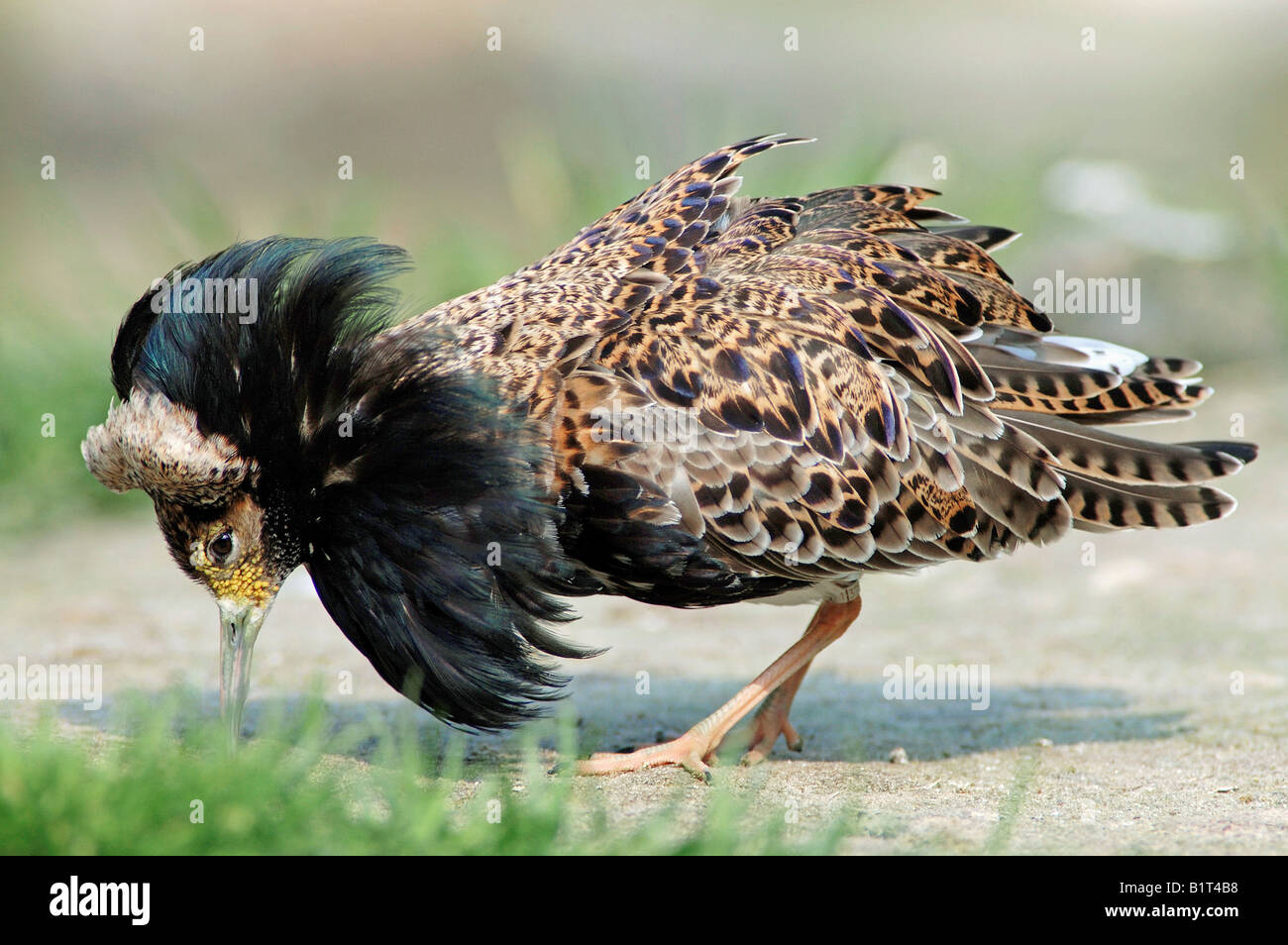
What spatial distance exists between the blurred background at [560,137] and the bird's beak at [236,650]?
533 centimetres

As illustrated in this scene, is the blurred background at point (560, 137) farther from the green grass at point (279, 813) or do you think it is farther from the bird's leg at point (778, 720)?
the green grass at point (279, 813)

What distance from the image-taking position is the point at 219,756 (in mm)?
4430

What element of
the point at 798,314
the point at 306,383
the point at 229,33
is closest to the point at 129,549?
the point at 306,383

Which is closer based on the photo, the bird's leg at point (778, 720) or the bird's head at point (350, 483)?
the bird's head at point (350, 483)

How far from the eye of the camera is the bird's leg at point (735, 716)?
17.6 feet

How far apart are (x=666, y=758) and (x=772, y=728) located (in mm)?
689

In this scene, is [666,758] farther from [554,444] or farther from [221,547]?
[221,547]

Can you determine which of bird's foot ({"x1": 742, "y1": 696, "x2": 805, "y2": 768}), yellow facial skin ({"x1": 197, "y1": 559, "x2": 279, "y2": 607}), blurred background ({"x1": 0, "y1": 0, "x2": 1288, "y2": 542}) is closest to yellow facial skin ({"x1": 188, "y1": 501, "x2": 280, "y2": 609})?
yellow facial skin ({"x1": 197, "y1": 559, "x2": 279, "y2": 607})

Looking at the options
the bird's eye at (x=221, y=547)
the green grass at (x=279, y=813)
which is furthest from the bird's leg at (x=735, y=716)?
the bird's eye at (x=221, y=547)

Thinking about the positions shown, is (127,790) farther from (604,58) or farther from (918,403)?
(604,58)

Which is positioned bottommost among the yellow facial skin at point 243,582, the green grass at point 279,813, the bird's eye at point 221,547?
the green grass at point 279,813

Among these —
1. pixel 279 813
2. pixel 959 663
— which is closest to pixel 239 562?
pixel 279 813

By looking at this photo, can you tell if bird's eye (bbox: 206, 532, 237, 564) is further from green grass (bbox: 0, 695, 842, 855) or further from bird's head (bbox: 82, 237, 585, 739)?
green grass (bbox: 0, 695, 842, 855)

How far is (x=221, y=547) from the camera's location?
15.8 feet
